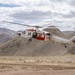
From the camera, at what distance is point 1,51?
148875mm

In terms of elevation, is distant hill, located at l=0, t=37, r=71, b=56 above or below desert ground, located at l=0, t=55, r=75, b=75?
below

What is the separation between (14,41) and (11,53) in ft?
53.9

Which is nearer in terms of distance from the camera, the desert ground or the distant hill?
the desert ground

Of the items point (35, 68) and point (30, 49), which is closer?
point (35, 68)

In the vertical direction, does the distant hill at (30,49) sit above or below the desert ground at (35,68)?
below

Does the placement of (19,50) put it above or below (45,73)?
below

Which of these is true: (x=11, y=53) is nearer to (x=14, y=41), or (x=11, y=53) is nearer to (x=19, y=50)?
(x=19, y=50)

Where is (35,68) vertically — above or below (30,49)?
above

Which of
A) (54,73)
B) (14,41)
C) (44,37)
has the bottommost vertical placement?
(14,41)

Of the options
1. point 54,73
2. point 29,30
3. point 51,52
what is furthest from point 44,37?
point 51,52

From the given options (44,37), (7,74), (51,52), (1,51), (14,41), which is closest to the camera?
(7,74)

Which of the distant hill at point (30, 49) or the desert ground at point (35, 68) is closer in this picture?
the desert ground at point (35, 68)

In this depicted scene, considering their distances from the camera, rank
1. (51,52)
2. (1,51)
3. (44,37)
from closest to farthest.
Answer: (44,37), (51,52), (1,51)

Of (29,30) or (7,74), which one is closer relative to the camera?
(7,74)
